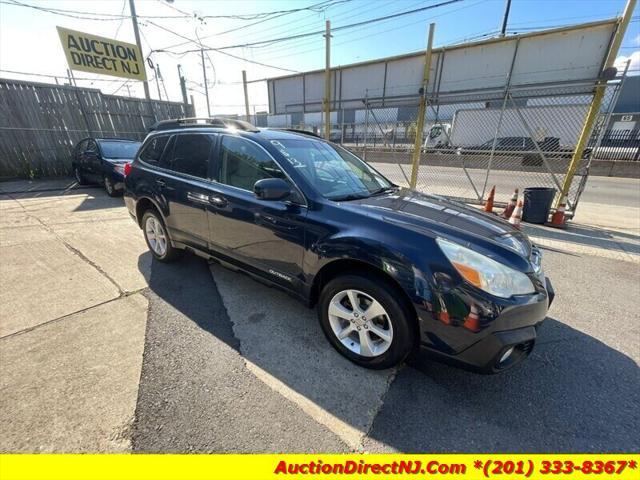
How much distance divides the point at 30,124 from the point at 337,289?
12.6 metres

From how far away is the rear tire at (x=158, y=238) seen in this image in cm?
365

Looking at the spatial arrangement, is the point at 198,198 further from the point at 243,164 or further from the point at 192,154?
the point at 243,164

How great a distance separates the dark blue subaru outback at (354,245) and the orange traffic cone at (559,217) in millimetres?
4307

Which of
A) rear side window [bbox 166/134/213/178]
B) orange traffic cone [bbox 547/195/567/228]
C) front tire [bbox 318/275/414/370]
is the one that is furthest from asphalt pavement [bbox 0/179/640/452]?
orange traffic cone [bbox 547/195/567/228]

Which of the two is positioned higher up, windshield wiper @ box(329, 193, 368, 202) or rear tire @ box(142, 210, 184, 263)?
windshield wiper @ box(329, 193, 368, 202)

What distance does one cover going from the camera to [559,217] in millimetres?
5586

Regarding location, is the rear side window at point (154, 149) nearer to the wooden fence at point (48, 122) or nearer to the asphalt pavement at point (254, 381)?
the asphalt pavement at point (254, 381)

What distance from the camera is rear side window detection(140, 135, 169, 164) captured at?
353 centimetres

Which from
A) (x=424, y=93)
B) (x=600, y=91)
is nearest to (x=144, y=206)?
(x=424, y=93)

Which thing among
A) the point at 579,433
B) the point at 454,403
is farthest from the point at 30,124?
the point at 579,433

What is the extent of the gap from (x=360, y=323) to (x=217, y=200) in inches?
69.9

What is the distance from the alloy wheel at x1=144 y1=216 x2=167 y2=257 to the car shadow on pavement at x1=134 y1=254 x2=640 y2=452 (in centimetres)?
128
